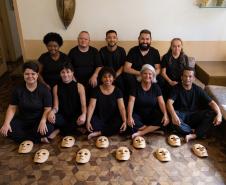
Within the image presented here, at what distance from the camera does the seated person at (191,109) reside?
2.49 m

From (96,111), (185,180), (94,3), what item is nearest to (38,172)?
(96,111)

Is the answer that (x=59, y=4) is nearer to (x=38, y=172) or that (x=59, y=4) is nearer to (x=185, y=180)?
(x=38, y=172)

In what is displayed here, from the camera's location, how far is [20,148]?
→ 2.35 metres

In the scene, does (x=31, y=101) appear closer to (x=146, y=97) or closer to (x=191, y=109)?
(x=146, y=97)

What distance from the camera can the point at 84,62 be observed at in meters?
3.06

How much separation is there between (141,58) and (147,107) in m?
0.73

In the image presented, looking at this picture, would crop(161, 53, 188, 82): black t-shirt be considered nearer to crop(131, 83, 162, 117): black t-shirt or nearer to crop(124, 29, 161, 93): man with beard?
crop(124, 29, 161, 93): man with beard

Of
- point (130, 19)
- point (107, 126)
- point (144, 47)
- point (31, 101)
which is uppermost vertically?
point (130, 19)

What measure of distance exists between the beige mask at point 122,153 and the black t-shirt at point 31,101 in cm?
82

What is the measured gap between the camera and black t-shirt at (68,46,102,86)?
3055 mm

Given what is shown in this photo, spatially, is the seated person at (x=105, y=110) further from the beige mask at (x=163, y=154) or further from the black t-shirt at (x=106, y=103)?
the beige mask at (x=163, y=154)

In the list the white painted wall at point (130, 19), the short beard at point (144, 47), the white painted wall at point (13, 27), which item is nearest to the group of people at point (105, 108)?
the short beard at point (144, 47)

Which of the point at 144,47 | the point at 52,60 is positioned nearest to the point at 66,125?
the point at 52,60

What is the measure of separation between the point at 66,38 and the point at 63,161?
6.27ft
